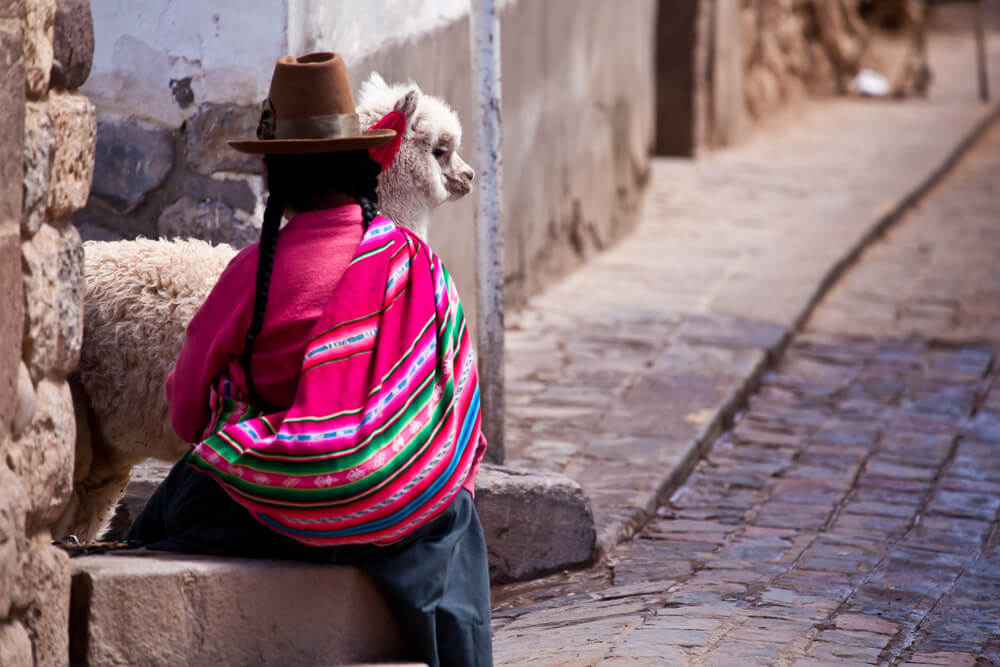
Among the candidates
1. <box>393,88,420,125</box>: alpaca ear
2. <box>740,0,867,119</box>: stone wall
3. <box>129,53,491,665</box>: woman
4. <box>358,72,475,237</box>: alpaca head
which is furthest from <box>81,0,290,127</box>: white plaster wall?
<box>740,0,867,119</box>: stone wall

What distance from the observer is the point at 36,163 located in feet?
8.39

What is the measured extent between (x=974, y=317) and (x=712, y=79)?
4885 mm

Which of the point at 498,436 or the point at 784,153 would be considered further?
the point at 784,153

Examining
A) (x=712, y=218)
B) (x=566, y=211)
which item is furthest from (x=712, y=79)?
(x=566, y=211)

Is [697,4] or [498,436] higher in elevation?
[697,4]

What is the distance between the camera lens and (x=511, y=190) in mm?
7719

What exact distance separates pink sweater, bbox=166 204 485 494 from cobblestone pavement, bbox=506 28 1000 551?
6.67 ft

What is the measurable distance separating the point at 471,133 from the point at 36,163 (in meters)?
3.87

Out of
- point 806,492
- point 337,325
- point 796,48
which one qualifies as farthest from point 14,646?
point 796,48

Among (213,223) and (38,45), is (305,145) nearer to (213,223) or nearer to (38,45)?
(38,45)

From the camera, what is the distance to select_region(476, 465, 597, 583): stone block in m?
4.41

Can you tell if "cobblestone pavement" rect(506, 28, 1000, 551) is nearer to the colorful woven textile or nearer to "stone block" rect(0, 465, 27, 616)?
the colorful woven textile

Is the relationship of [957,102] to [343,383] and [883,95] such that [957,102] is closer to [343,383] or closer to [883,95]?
[883,95]

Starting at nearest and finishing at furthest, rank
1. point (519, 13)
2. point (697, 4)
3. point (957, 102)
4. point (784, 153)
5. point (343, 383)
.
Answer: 1. point (343, 383)
2. point (519, 13)
3. point (697, 4)
4. point (784, 153)
5. point (957, 102)
